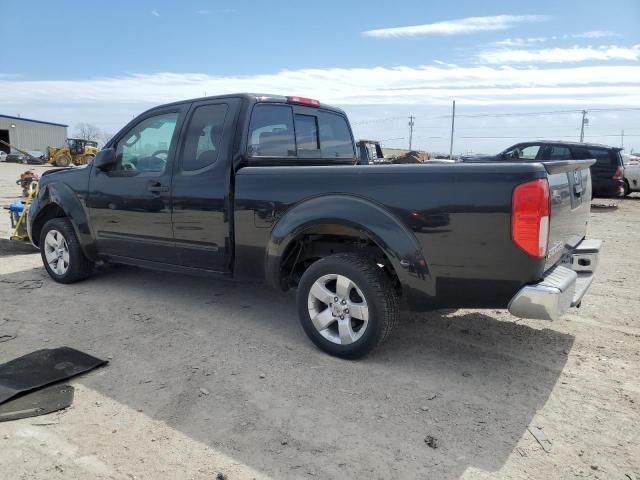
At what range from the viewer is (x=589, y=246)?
13.0 feet

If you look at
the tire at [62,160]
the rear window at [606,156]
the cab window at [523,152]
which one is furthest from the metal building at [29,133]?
the rear window at [606,156]

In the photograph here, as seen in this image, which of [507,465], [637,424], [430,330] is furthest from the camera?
[430,330]

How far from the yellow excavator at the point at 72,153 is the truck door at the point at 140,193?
38.7 meters

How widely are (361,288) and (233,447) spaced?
4.43ft

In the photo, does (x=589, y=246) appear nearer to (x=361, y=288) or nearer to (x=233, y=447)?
(x=361, y=288)

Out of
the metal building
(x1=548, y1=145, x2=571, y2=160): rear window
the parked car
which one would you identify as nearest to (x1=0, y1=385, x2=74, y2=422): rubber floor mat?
(x1=548, y1=145, x2=571, y2=160): rear window

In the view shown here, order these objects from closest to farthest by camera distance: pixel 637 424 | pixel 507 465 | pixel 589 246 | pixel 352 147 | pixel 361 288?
pixel 507 465 < pixel 637 424 < pixel 361 288 < pixel 589 246 < pixel 352 147

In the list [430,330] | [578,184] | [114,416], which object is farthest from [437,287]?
→ [114,416]

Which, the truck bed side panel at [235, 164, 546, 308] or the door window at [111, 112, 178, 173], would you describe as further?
the door window at [111, 112, 178, 173]

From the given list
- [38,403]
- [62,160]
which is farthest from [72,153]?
→ [38,403]

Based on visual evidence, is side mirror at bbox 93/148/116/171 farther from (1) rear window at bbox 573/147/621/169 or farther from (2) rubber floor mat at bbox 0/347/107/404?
(1) rear window at bbox 573/147/621/169

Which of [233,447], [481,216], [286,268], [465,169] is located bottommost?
[233,447]

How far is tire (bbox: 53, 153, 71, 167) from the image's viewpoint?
3950 cm

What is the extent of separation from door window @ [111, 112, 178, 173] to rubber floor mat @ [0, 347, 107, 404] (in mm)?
1798
